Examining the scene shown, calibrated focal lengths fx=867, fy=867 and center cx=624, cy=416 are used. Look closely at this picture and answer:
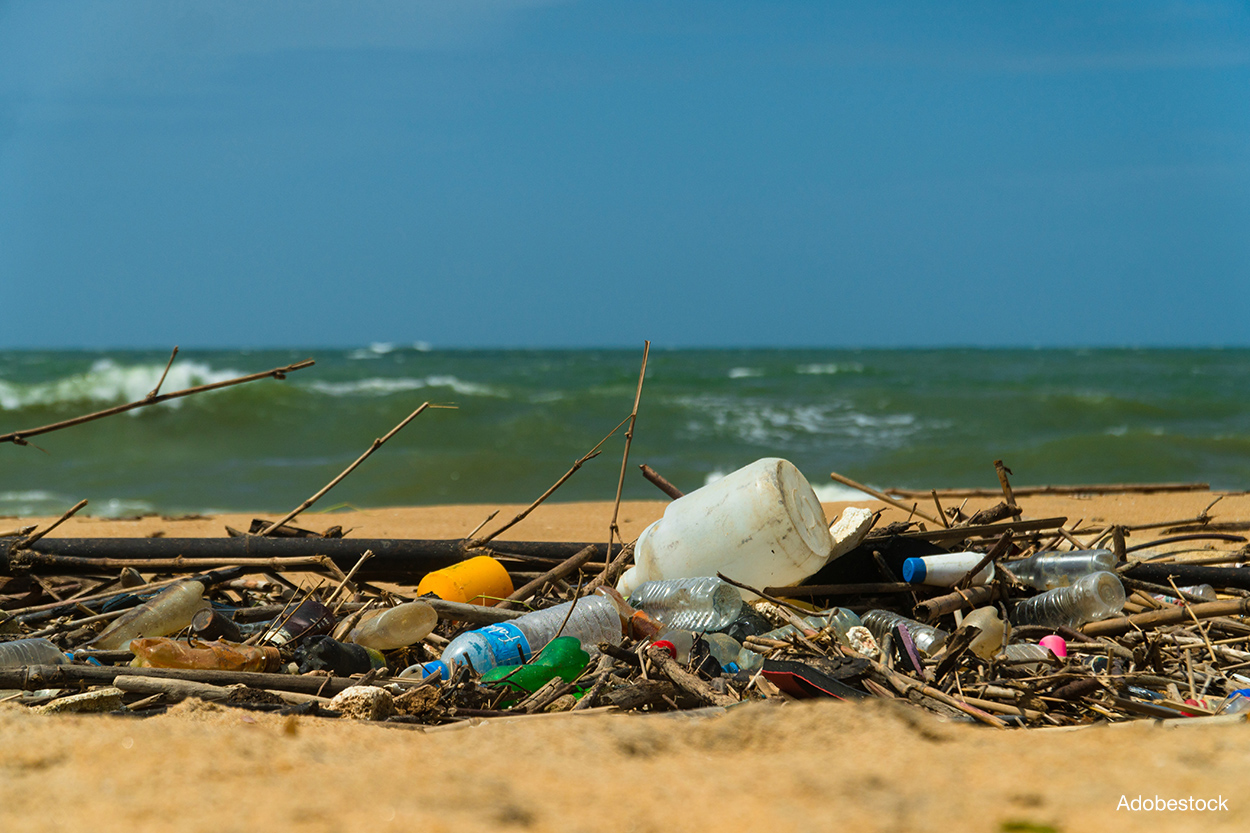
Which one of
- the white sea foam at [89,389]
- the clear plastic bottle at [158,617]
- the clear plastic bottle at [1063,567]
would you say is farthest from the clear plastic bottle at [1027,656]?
the white sea foam at [89,389]

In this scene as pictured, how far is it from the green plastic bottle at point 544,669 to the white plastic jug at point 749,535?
682mm

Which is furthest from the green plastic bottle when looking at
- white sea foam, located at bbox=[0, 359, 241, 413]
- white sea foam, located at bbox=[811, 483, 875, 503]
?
white sea foam, located at bbox=[0, 359, 241, 413]

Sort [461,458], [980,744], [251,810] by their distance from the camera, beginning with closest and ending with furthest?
[251,810]
[980,744]
[461,458]

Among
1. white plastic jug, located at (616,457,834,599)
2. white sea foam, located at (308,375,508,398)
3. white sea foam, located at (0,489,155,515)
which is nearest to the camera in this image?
white plastic jug, located at (616,457,834,599)

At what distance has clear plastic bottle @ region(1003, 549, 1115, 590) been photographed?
2.51 m

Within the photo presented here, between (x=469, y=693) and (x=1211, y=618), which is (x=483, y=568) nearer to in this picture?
(x=469, y=693)

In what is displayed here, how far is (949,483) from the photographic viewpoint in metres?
8.51

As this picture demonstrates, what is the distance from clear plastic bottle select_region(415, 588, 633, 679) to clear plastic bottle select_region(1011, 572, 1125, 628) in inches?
44.7

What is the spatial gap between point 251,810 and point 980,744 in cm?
87

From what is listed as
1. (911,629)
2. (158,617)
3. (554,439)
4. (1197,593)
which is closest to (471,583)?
(158,617)

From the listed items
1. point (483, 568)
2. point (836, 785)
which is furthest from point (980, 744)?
point (483, 568)

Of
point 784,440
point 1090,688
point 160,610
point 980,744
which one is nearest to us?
point 980,744

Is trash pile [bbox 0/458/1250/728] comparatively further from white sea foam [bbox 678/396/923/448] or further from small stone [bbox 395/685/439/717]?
white sea foam [bbox 678/396/923/448]

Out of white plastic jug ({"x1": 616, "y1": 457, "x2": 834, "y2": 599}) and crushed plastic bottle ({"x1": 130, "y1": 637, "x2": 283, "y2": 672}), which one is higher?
white plastic jug ({"x1": 616, "y1": 457, "x2": 834, "y2": 599})
